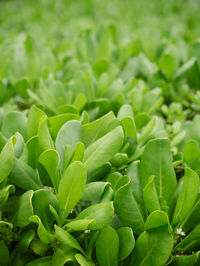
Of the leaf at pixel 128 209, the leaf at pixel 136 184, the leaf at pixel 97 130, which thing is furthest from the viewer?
the leaf at pixel 97 130

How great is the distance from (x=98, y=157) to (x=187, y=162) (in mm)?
451

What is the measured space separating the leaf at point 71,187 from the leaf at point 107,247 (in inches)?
5.3

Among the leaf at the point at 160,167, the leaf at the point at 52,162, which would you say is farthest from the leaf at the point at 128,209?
the leaf at the point at 52,162

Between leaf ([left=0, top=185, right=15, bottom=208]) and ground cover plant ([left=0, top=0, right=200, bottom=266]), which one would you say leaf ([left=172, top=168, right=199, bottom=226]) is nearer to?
ground cover plant ([left=0, top=0, right=200, bottom=266])

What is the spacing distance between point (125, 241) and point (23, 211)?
34 centimetres

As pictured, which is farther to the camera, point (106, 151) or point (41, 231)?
point (106, 151)

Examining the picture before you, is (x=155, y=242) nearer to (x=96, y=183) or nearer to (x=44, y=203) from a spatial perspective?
(x=96, y=183)

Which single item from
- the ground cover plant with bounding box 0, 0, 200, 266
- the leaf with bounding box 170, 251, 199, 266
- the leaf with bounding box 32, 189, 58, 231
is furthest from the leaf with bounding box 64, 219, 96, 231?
the leaf with bounding box 170, 251, 199, 266

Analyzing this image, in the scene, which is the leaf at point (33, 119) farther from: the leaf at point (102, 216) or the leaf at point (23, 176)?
the leaf at point (102, 216)

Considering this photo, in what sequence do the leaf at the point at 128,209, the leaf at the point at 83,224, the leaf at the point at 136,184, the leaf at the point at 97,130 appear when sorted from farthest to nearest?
the leaf at the point at 97,130, the leaf at the point at 136,184, the leaf at the point at 128,209, the leaf at the point at 83,224

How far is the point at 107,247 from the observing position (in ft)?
3.41

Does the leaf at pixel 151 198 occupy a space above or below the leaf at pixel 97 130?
below

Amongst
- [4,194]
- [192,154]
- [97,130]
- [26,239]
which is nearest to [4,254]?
[26,239]

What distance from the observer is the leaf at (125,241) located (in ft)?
3.38
